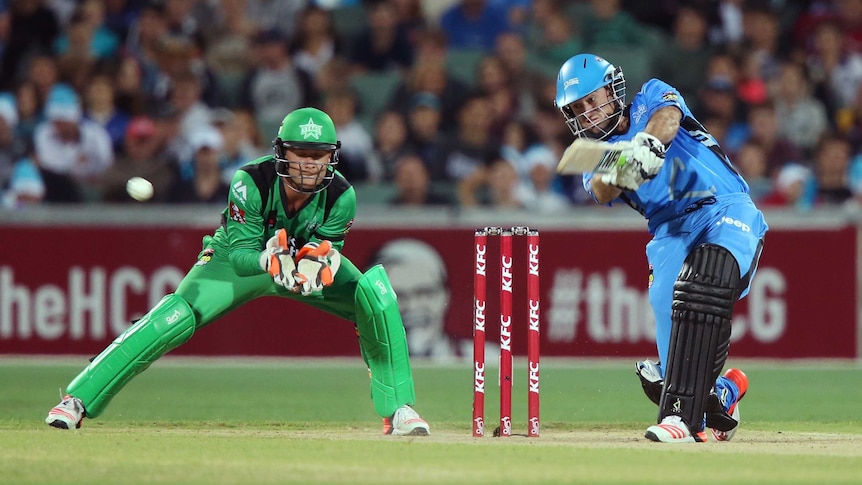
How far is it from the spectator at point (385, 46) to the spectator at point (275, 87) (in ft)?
2.77

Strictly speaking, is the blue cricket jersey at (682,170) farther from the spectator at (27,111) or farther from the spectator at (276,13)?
the spectator at (276,13)

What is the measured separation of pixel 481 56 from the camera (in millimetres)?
15812

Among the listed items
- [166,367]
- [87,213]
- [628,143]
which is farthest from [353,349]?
[628,143]

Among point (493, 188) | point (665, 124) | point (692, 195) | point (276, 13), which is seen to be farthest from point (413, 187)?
point (665, 124)

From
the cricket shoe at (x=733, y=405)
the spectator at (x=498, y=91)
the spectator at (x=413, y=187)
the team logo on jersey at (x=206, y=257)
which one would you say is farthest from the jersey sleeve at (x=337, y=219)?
the spectator at (x=498, y=91)

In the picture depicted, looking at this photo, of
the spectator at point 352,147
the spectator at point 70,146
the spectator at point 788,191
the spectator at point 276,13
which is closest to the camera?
the spectator at point 788,191

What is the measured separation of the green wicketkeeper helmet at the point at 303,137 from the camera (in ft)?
25.4

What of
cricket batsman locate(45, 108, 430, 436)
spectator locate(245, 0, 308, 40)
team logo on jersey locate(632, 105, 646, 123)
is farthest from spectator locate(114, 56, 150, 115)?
team logo on jersey locate(632, 105, 646, 123)

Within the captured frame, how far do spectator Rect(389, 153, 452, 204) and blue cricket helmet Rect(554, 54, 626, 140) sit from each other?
19.4 feet

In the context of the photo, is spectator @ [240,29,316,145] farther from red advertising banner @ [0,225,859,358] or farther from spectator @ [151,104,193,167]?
red advertising banner @ [0,225,859,358]

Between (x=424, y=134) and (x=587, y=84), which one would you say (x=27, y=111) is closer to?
(x=424, y=134)

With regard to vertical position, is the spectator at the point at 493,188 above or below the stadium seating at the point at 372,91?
below

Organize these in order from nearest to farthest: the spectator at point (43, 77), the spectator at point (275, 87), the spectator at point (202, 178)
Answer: the spectator at point (202, 178)
the spectator at point (43, 77)
the spectator at point (275, 87)

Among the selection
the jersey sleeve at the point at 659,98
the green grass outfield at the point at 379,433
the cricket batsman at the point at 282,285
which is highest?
the jersey sleeve at the point at 659,98
